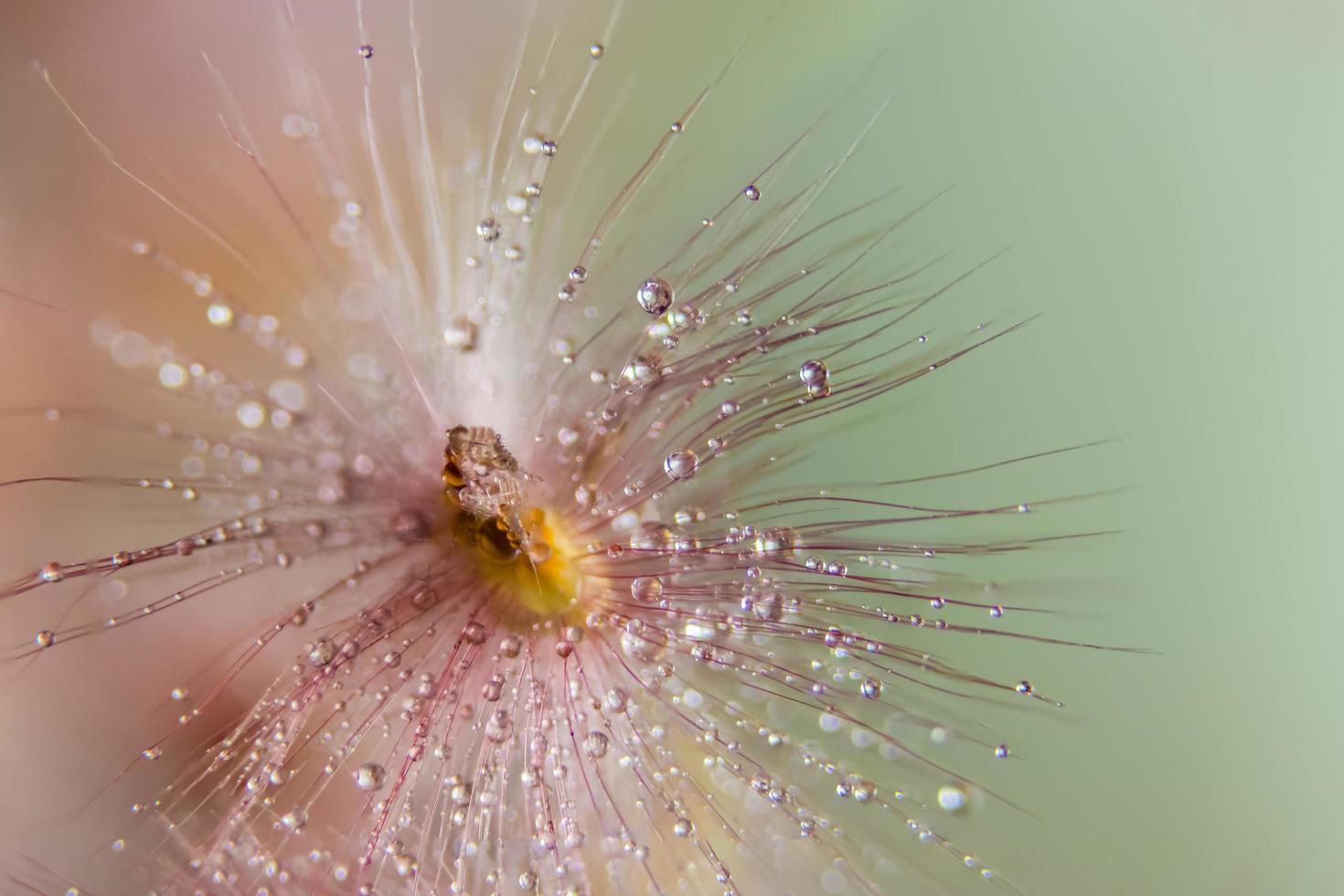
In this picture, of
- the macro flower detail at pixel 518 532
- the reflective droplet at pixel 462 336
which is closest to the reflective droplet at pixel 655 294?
the macro flower detail at pixel 518 532

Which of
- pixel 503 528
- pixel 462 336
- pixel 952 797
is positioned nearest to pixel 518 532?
pixel 503 528

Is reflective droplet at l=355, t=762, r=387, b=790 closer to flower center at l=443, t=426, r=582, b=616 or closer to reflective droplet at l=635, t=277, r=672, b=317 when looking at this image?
flower center at l=443, t=426, r=582, b=616

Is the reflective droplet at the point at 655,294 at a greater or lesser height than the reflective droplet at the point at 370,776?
greater

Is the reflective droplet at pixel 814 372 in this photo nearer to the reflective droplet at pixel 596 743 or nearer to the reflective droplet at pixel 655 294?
the reflective droplet at pixel 655 294

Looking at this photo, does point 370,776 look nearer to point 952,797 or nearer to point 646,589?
point 646,589

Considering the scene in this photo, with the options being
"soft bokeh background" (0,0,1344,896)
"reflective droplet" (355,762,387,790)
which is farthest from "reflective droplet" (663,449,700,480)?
"reflective droplet" (355,762,387,790)

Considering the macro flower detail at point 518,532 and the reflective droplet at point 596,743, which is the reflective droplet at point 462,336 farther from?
the reflective droplet at point 596,743

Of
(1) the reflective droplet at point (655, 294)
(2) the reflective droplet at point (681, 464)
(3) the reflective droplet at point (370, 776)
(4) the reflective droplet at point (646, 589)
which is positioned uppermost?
(1) the reflective droplet at point (655, 294)
